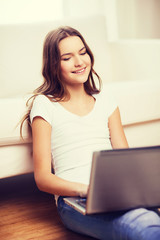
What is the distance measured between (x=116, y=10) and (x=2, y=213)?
187cm

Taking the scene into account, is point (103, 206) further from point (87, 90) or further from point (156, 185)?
point (87, 90)

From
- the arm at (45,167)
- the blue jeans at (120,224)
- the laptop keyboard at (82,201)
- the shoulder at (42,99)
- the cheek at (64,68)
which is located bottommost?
the blue jeans at (120,224)

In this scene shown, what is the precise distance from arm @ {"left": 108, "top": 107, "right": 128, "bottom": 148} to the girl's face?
0.18 m

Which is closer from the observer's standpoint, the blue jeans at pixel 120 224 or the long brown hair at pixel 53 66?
the blue jeans at pixel 120 224

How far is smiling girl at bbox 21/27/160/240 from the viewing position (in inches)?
47.4

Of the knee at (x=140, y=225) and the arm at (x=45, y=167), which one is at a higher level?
the arm at (x=45, y=167)

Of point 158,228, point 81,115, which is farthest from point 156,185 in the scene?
point 81,115

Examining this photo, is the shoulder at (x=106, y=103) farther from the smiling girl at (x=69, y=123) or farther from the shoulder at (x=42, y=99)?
the shoulder at (x=42, y=99)

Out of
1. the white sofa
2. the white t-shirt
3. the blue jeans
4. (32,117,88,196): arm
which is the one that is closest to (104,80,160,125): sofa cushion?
the white sofa

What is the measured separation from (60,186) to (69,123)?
0.75ft

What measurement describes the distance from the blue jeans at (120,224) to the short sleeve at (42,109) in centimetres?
29

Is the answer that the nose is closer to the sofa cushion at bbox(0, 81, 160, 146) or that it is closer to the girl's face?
the girl's face

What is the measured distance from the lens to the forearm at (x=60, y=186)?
1.11m

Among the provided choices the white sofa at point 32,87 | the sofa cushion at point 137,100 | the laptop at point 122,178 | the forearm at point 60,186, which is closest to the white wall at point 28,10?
the white sofa at point 32,87
